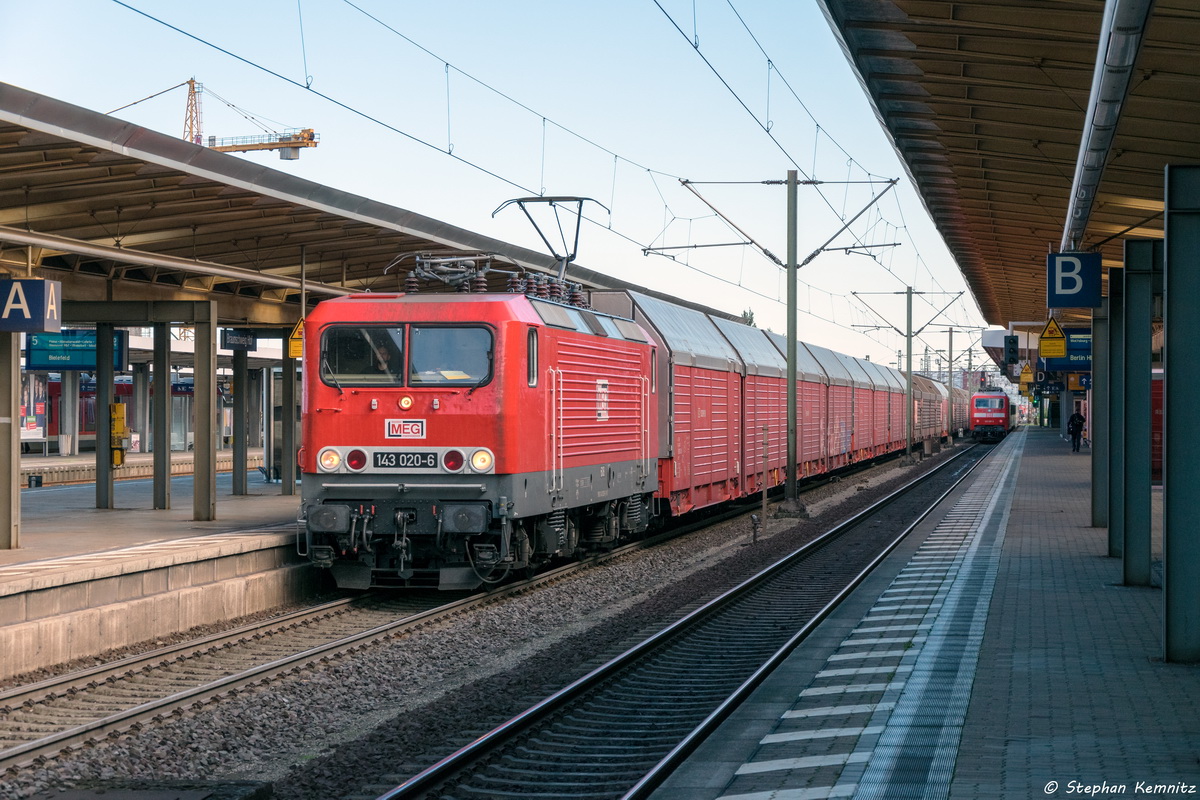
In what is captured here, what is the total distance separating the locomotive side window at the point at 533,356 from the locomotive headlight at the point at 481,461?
3.21 feet

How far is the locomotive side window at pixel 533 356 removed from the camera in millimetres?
13336

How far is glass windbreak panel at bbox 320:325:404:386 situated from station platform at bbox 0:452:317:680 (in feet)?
6.45

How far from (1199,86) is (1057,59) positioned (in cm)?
129

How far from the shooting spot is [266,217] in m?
16.1

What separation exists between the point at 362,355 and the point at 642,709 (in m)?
5.96

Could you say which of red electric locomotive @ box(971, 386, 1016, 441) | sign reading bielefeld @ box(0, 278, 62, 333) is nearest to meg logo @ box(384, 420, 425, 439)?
sign reading bielefeld @ box(0, 278, 62, 333)

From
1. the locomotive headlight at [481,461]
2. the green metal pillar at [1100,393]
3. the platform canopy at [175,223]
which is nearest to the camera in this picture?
the platform canopy at [175,223]

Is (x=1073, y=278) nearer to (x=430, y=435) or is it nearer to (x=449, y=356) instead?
(x=449, y=356)

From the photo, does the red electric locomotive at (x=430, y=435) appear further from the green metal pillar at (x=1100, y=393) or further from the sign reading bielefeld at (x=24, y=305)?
the green metal pillar at (x=1100, y=393)

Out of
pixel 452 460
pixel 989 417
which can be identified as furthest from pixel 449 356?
pixel 989 417

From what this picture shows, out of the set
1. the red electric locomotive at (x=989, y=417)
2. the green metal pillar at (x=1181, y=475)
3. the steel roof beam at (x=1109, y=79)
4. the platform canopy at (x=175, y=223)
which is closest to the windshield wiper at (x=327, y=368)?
the platform canopy at (x=175, y=223)

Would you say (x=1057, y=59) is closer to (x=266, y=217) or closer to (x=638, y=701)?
(x=638, y=701)

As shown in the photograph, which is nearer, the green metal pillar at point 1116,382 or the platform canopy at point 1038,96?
the platform canopy at point 1038,96

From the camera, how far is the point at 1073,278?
54.3 feet
